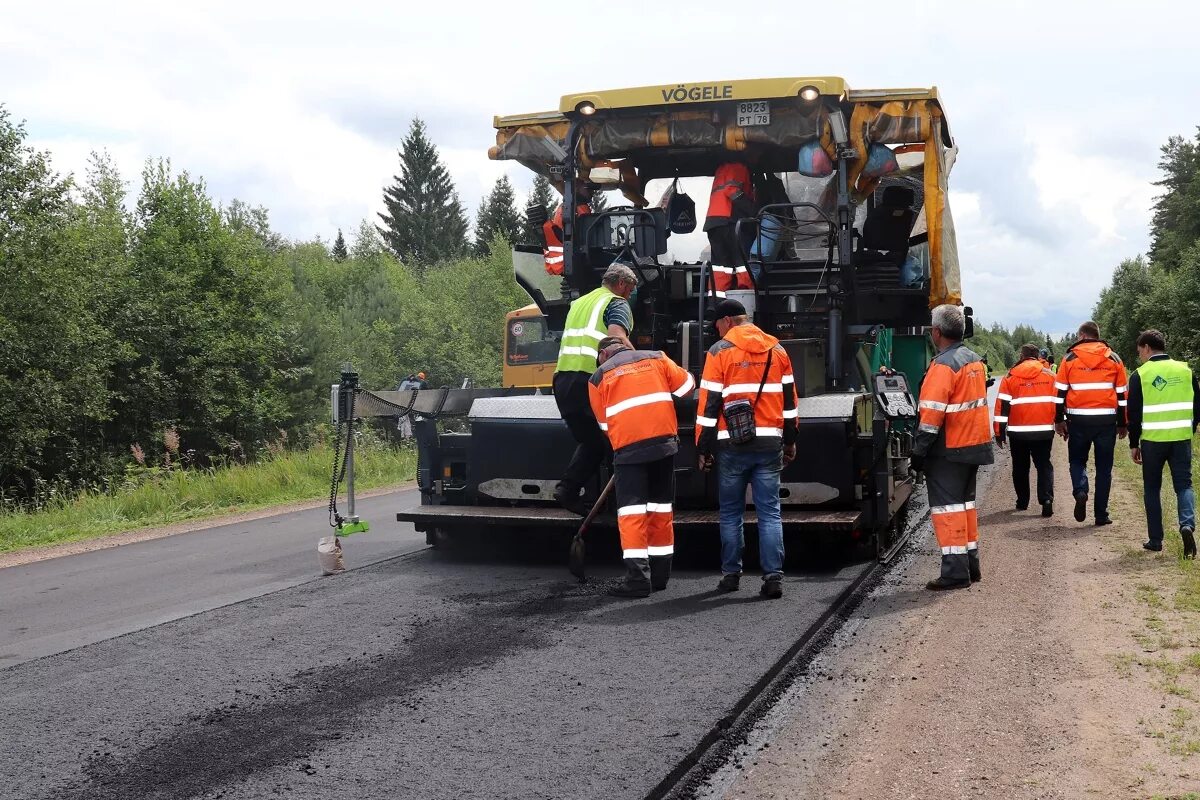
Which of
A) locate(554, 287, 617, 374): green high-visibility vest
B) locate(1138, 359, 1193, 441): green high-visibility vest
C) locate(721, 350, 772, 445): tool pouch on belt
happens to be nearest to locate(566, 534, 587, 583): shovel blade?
locate(554, 287, 617, 374): green high-visibility vest

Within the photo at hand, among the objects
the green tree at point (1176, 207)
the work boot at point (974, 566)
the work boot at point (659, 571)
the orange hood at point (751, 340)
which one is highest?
the green tree at point (1176, 207)

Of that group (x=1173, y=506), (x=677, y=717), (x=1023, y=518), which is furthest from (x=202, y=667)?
(x=1173, y=506)

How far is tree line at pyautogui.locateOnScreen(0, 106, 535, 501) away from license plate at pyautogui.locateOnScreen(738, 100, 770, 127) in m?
12.6

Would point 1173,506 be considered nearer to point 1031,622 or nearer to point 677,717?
point 1031,622

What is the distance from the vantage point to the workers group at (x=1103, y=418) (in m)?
8.84

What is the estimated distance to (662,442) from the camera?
7.18 meters

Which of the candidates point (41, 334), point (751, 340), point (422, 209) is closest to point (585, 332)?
point (751, 340)

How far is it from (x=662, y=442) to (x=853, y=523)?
53.4 inches

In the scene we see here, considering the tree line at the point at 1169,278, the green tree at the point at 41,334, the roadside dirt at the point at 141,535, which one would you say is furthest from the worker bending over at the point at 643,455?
the tree line at the point at 1169,278

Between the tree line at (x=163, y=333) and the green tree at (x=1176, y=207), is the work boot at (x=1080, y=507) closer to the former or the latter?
the tree line at (x=163, y=333)

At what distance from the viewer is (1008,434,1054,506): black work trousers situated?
37.4ft

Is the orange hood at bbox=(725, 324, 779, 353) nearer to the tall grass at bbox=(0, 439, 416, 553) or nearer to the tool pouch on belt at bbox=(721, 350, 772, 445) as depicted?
the tool pouch on belt at bbox=(721, 350, 772, 445)

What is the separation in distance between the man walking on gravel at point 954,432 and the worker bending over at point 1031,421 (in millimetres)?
4069

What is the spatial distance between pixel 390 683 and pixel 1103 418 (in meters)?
7.89
